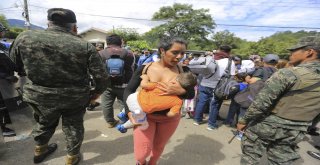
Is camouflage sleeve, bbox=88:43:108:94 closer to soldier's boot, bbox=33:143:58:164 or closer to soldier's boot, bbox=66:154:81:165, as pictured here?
soldier's boot, bbox=66:154:81:165

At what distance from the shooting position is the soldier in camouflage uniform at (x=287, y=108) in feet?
6.55

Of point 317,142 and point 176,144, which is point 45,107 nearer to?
point 176,144

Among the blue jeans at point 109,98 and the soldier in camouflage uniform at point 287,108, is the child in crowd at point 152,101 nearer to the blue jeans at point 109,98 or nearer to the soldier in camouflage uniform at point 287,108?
the soldier in camouflage uniform at point 287,108

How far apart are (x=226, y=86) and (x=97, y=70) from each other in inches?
107

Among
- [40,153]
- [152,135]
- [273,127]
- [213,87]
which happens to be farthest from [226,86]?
[40,153]

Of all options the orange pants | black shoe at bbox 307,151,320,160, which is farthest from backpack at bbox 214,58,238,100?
the orange pants

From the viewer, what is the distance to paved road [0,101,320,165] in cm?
292

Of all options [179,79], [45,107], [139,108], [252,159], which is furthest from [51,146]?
[252,159]

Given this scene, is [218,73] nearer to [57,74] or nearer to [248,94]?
[248,94]

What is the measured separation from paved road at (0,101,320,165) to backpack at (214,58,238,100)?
0.80 metres

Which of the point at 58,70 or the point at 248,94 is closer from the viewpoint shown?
the point at 58,70

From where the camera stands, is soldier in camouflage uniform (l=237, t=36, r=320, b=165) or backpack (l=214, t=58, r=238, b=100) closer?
soldier in camouflage uniform (l=237, t=36, r=320, b=165)

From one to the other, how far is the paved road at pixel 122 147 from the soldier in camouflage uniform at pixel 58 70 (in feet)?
1.76

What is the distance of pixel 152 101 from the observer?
1.97 meters
